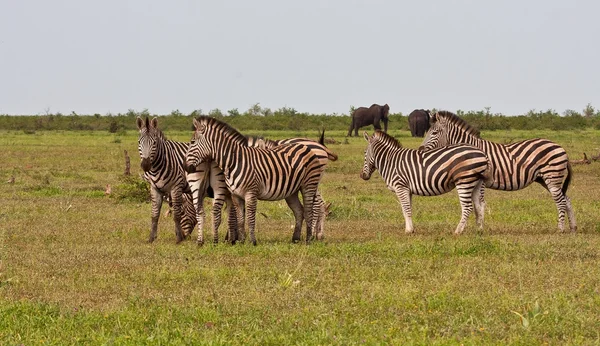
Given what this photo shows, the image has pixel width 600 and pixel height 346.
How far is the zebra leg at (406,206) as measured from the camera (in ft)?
43.8

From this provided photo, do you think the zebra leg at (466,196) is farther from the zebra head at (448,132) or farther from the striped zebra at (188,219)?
the striped zebra at (188,219)

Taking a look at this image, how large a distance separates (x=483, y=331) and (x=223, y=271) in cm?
347

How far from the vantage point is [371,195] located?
1912 centimetres

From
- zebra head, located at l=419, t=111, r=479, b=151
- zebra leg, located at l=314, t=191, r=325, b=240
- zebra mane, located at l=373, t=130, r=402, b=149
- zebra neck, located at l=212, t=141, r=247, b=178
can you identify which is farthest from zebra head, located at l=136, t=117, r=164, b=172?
zebra head, located at l=419, t=111, r=479, b=151

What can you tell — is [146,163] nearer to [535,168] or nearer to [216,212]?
[216,212]

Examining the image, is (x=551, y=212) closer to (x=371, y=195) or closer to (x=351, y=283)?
(x=371, y=195)

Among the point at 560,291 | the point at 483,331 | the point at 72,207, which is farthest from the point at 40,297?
the point at 72,207

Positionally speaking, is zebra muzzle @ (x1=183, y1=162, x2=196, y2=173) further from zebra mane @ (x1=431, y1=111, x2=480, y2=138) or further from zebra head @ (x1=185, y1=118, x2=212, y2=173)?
zebra mane @ (x1=431, y1=111, x2=480, y2=138)

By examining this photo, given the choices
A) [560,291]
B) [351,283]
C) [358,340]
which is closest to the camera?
[358,340]

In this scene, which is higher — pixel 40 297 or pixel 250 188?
pixel 250 188

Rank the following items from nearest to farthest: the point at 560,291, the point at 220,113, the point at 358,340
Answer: the point at 358,340 → the point at 560,291 → the point at 220,113

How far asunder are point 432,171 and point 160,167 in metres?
4.06

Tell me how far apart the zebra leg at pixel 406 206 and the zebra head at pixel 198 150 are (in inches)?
133

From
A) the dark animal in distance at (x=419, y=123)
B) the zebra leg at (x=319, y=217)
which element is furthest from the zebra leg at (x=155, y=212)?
the dark animal in distance at (x=419, y=123)
